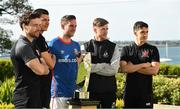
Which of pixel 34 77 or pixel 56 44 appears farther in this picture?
pixel 56 44

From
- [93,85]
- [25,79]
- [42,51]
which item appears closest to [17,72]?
[25,79]

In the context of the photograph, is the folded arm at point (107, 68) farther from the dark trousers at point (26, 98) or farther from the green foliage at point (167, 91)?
the green foliage at point (167, 91)

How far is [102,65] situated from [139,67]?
0.51 m

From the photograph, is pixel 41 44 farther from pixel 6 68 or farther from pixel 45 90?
pixel 6 68

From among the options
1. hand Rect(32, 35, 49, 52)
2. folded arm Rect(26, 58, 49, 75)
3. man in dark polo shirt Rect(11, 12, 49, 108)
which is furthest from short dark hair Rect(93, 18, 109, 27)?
folded arm Rect(26, 58, 49, 75)

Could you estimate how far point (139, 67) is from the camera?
5.75m

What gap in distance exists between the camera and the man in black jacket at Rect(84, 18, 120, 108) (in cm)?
555

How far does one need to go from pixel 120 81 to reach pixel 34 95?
704 centimetres

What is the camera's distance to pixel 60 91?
5.17 meters

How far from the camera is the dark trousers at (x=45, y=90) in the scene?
475 centimetres

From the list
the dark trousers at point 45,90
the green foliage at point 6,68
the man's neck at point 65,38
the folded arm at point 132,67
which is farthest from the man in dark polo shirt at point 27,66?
the green foliage at point 6,68

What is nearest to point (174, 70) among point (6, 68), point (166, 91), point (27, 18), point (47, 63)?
point (6, 68)

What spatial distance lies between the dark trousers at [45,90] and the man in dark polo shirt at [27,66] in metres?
0.40

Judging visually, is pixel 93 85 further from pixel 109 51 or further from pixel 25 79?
pixel 25 79
